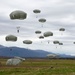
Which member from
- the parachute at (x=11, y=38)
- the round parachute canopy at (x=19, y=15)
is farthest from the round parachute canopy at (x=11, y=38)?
the round parachute canopy at (x=19, y=15)

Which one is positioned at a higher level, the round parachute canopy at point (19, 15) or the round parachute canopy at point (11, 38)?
the round parachute canopy at point (19, 15)

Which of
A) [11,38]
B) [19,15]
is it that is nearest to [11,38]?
[11,38]

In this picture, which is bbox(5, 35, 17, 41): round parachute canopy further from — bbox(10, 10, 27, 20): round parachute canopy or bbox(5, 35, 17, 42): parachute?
bbox(10, 10, 27, 20): round parachute canopy

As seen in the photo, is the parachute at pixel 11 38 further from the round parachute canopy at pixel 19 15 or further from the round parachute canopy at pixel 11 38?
the round parachute canopy at pixel 19 15

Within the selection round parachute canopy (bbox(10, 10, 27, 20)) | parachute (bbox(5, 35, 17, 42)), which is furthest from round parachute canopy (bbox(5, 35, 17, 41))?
round parachute canopy (bbox(10, 10, 27, 20))

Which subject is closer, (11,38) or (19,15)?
(19,15)

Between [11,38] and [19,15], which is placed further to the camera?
[11,38]

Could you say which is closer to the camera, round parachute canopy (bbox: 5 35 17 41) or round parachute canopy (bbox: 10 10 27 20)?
round parachute canopy (bbox: 10 10 27 20)

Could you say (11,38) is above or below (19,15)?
below

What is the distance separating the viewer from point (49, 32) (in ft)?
254

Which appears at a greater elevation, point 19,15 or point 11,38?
point 19,15

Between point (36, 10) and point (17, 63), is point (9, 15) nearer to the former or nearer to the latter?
point (36, 10)

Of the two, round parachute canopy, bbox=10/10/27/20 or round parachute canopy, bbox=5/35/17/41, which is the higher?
round parachute canopy, bbox=10/10/27/20

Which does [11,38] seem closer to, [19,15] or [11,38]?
[11,38]
